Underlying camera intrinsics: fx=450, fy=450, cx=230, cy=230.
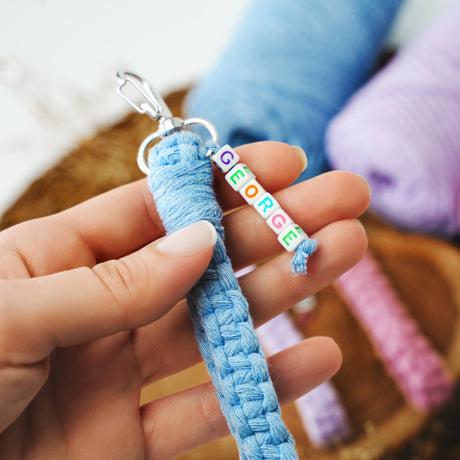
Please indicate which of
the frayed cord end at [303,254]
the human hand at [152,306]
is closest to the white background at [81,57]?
the human hand at [152,306]

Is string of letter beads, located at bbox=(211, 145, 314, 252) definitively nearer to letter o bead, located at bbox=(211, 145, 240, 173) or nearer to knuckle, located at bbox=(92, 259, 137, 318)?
letter o bead, located at bbox=(211, 145, 240, 173)

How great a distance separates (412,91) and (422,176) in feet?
0.61

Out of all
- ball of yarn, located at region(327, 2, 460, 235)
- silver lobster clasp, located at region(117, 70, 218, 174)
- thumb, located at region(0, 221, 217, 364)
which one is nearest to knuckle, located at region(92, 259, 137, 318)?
thumb, located at region(0, 221, 217, 364)

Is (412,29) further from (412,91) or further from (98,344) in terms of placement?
(98,344)

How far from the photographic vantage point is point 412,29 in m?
1.29

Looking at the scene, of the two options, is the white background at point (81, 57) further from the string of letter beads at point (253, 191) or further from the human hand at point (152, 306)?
the string of letter beads at point (253, 191)

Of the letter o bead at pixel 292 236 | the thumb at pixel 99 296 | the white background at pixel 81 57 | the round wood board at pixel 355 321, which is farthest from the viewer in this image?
the white background at pixel 81 57

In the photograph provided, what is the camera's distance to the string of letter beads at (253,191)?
0.56m

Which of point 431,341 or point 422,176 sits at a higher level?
point 422,176

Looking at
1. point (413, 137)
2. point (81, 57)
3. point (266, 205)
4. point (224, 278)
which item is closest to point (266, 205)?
point (266, 205)

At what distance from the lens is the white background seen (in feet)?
3.83

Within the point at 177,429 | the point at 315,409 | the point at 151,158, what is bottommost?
the point at 315,409

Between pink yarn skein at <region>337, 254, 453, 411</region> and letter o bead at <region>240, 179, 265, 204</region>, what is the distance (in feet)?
1.62

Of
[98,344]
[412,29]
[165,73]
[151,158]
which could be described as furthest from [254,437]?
[412,29]
